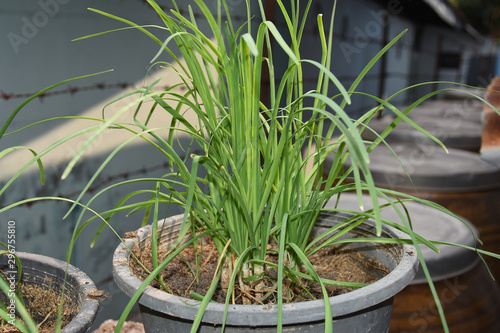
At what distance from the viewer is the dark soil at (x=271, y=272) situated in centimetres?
68

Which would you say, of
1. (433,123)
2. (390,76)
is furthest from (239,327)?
(390,76)

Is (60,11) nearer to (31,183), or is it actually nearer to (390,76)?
(31,183)

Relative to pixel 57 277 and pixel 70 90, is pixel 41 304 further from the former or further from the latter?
pixel 70 90

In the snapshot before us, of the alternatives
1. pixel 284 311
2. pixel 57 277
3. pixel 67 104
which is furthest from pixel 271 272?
pixel 67 104

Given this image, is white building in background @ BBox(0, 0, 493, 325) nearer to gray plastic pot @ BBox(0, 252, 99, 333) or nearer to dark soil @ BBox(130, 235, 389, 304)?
gray plastic pot @ BBox(0, 252, 99, 333)

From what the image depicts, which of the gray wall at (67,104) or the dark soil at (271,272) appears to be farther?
the gray wall at (67,104)

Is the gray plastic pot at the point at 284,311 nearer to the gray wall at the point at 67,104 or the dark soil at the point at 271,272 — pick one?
the dark soil at the point at 271,272

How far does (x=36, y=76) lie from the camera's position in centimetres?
98

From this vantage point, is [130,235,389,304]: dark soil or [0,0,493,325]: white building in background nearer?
[130,235,389,304]: dark soil

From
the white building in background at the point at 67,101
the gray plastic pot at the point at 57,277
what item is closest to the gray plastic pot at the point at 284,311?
the gray plastic pot at the point at 57,277

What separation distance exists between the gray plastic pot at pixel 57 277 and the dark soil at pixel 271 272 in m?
0.08

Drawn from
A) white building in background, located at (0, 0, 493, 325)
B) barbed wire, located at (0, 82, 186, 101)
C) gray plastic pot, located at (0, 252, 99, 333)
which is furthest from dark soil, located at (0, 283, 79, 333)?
barbed wire, located at (0, 82, 186, 101)

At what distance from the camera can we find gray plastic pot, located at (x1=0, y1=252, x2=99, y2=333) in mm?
605

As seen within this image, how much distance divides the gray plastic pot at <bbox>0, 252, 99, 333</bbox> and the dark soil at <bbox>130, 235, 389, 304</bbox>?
0.08m
